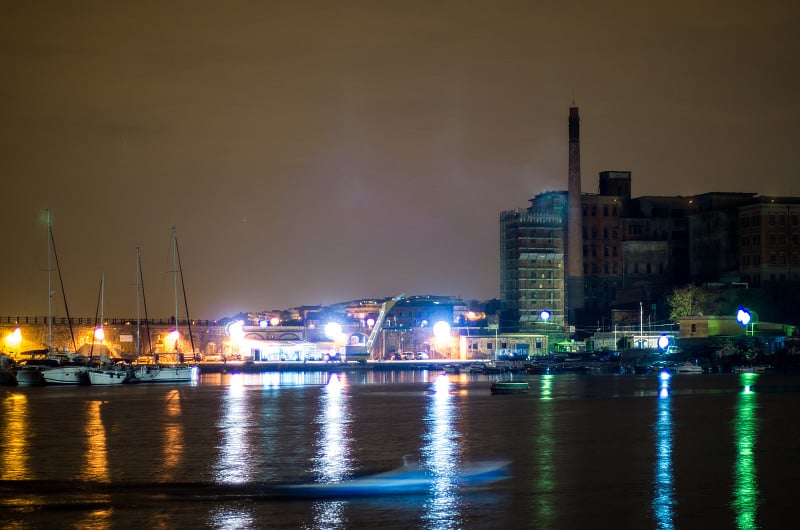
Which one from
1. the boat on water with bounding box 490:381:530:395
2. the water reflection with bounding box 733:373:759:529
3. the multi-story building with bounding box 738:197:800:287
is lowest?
the boat on water with bounding box 490:381:530:395

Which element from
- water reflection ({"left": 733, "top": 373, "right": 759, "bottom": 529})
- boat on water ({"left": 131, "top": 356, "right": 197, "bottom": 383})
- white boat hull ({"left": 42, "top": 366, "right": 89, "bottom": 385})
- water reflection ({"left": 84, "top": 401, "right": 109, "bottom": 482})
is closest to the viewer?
water reflection ({"left": 733, "top": 373, "right": 759, "bottom": 529})

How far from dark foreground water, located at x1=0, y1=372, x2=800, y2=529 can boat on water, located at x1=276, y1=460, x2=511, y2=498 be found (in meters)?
0.45

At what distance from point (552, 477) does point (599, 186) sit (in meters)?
155

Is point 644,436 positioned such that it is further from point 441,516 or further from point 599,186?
point 599,186

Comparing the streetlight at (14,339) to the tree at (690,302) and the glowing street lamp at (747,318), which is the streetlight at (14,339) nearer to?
the tree at (690,302)

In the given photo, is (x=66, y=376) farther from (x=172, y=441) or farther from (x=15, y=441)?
(x=172, y=441)

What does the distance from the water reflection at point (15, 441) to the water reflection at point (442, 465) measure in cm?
1356

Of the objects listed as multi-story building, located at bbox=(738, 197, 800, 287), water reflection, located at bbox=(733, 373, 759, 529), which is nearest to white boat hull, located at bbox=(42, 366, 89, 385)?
water reflection, located at bbox=(733, 373, 759, 529)

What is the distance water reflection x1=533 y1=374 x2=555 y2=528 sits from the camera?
91.6 ft

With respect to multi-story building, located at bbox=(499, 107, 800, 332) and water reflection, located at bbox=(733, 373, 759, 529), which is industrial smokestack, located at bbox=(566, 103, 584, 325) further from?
water reflection, located at bbox=(733, 373, 759, 529)

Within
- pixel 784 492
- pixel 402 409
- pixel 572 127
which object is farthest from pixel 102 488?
pixel 572 127

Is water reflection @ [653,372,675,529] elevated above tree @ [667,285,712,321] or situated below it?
below

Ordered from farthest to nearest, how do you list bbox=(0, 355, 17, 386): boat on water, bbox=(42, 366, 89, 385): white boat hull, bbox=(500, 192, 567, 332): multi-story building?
bbox=(500, 192, 567, 332): multi-story building → bbox=(0, 355, 17, 386): boat on water → bbox=(42, 366, 89, 385): white boat hull

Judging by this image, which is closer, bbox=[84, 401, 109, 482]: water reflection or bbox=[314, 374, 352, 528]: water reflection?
bbox=[314, 374, 352, 528]: water reflection
